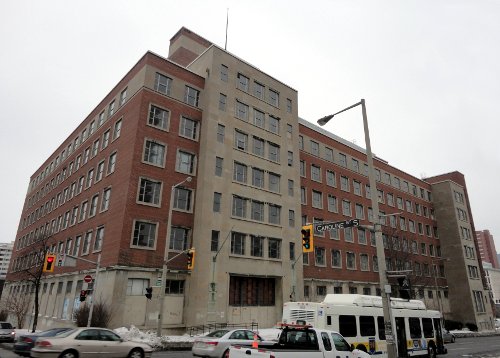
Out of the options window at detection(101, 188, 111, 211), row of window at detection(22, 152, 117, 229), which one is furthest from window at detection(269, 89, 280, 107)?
window at detection(101, 188, 111, 211)

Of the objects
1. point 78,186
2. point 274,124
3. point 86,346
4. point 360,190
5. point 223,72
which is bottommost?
point 86,346

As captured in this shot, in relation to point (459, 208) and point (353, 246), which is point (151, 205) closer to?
point (353, 246)

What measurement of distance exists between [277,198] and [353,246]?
17.9 meters

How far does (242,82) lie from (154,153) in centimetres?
1443

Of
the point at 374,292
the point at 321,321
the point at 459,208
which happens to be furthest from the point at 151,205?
the point at 459,208

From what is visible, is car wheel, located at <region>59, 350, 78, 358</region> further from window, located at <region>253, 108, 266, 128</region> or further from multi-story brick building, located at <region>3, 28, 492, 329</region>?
window, located at <region>253, 108, 266, 128</region>

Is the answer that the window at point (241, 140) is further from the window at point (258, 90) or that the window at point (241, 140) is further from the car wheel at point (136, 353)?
the car wheel at point (136, 353)

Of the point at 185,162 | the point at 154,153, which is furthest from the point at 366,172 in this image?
the point at 154,153

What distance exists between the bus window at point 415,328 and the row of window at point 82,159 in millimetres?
30871

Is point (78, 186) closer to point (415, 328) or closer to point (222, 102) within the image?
point (222, 102)

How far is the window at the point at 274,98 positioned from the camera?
153 ft

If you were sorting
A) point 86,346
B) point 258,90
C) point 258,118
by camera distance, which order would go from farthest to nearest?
point 258,90 < point 258,118 < point 86,346

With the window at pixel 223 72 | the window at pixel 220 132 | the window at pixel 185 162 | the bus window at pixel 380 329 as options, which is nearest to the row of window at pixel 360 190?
the window at pixel 220 132

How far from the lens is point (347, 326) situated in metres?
19.5
